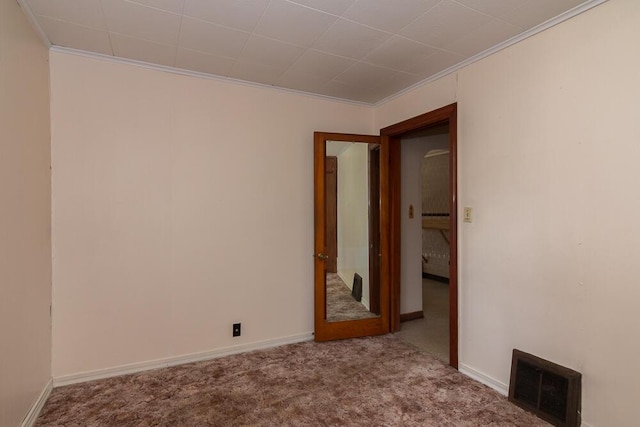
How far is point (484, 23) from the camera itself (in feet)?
6.75

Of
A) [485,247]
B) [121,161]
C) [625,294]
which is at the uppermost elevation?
[121,161]

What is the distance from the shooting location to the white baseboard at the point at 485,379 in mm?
2299

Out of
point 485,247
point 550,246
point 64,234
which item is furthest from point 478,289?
point 64,234

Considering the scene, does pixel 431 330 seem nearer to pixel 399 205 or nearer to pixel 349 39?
pixel 399 205

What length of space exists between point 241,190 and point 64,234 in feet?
4.57

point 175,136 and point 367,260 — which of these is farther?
point 367,260

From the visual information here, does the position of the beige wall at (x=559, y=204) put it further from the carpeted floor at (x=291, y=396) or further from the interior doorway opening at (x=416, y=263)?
the interior doorway opening at (x=416, y=263)

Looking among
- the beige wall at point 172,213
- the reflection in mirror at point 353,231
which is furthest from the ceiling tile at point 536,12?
the beige wall at point 172,213

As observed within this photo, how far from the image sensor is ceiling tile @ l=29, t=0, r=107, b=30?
6.12 feet

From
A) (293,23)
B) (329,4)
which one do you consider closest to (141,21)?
(293,23)

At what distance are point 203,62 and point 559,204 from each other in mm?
2828

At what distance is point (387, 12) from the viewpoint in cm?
194

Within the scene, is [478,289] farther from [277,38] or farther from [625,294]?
[277,38]

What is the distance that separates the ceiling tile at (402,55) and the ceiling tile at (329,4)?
0.52 m
